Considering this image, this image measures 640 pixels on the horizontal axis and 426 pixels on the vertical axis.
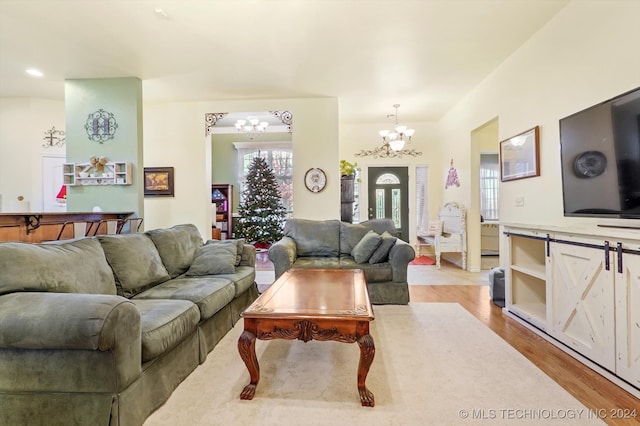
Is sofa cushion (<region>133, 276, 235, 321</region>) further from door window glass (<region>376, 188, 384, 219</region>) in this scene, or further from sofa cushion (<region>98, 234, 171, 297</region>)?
door window glass (<region>376, 188, 384, 219</region>)

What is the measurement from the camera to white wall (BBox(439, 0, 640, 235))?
237 centimetres

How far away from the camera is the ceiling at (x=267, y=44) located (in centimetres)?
298

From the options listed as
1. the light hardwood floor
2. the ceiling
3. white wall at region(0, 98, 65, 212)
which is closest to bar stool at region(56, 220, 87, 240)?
the ceiling

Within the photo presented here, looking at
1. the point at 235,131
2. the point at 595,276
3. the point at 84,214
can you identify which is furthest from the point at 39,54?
the point at 595,276

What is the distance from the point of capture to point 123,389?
4.62 ft

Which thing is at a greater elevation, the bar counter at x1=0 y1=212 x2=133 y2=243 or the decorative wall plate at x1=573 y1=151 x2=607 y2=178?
the decorative wall plate at x1=573 y1=151 x2=607 y2=178

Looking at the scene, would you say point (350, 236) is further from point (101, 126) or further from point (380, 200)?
point (101, 126)

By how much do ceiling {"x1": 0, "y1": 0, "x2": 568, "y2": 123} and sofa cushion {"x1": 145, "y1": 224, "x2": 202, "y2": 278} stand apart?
7.18ft

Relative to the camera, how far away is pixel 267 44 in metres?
3.66

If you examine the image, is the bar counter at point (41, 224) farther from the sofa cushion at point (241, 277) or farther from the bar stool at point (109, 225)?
the sofa cushion at point (241, 277)

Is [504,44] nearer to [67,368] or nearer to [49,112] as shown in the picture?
[67,368]

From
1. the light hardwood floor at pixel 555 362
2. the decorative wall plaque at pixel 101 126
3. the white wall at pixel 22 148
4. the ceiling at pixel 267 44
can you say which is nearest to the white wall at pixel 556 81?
the ceiling at pixel 267 44

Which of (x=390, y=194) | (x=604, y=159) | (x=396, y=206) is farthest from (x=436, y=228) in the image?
(x=604, y=159)

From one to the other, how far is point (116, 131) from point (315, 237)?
3.40 meters
